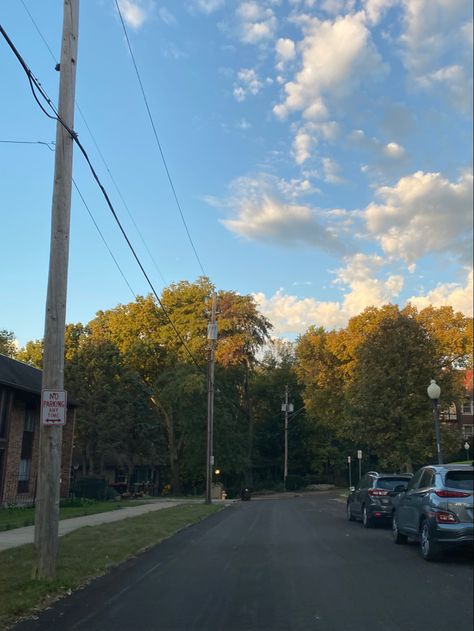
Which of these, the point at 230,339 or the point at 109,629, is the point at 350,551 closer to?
the point at 109,629

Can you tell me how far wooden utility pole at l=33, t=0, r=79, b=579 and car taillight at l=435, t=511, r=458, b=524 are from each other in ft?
19.9

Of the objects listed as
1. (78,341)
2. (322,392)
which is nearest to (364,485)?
(322,392)

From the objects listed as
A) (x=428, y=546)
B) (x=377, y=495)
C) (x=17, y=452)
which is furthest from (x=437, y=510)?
(x=17, y=452)

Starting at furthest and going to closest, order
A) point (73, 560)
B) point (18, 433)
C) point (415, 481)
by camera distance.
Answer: point (18, 433) → point (415, 481) → point (73, 560)

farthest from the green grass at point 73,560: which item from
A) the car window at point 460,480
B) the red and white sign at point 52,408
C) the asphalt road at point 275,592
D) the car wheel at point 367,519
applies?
the car window at point 460,480

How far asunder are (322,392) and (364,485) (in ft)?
107

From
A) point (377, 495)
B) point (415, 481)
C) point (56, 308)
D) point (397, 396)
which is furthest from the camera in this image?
point (397, 396)

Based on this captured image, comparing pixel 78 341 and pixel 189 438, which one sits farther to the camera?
pixel 78 341

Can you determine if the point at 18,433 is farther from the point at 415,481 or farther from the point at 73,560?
the point at 415,481

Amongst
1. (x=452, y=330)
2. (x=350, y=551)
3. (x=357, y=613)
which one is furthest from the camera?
(x=452, y=330)

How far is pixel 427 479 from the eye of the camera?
11.4 metres

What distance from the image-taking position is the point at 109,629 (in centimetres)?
614

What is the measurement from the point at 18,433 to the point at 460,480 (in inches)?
861

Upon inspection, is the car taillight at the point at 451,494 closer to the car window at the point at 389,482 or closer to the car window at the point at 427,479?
the car window at the point at 427,479
